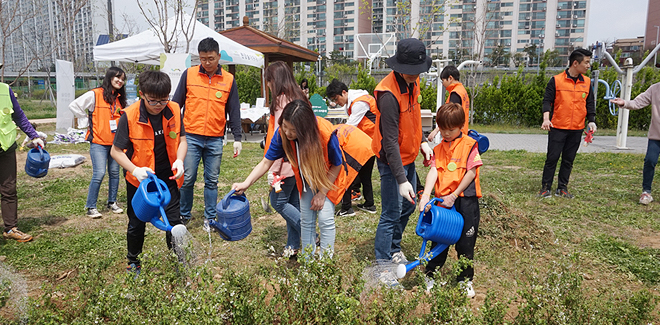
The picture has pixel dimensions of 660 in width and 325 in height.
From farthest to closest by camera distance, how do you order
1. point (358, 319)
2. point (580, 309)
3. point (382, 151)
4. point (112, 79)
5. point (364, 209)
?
point (364, 209)
point (112, 79)
point (382, 151)
point (580, 309)
point (358, 319)

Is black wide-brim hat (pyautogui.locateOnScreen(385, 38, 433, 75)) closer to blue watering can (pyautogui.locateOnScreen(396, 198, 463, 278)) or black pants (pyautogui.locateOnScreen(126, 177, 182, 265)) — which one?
blue watering can (pyautogui.locateOnScreen(396, 198, 463, 278))

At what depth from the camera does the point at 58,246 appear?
4.02 meters

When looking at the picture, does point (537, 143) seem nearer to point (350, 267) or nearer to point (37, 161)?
point (350, 267)

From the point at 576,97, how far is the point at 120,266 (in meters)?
5.33

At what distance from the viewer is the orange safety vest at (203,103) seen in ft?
13.5

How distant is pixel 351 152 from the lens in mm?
3234

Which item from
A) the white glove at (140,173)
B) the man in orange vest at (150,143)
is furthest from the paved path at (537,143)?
the white glove at (140,173)

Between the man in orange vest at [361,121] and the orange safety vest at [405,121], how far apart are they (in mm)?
1246

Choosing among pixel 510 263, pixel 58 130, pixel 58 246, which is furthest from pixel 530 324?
pixel 58 130

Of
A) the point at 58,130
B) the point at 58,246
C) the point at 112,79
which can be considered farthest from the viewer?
the point at 58,130

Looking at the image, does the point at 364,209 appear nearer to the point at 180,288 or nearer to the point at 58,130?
the point at 180,288

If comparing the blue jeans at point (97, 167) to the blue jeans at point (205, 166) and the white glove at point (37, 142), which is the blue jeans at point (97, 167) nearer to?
the white glove at point (37, 142)

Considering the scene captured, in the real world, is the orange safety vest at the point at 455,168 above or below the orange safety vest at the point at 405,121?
below

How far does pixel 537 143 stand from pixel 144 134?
11196 mm
